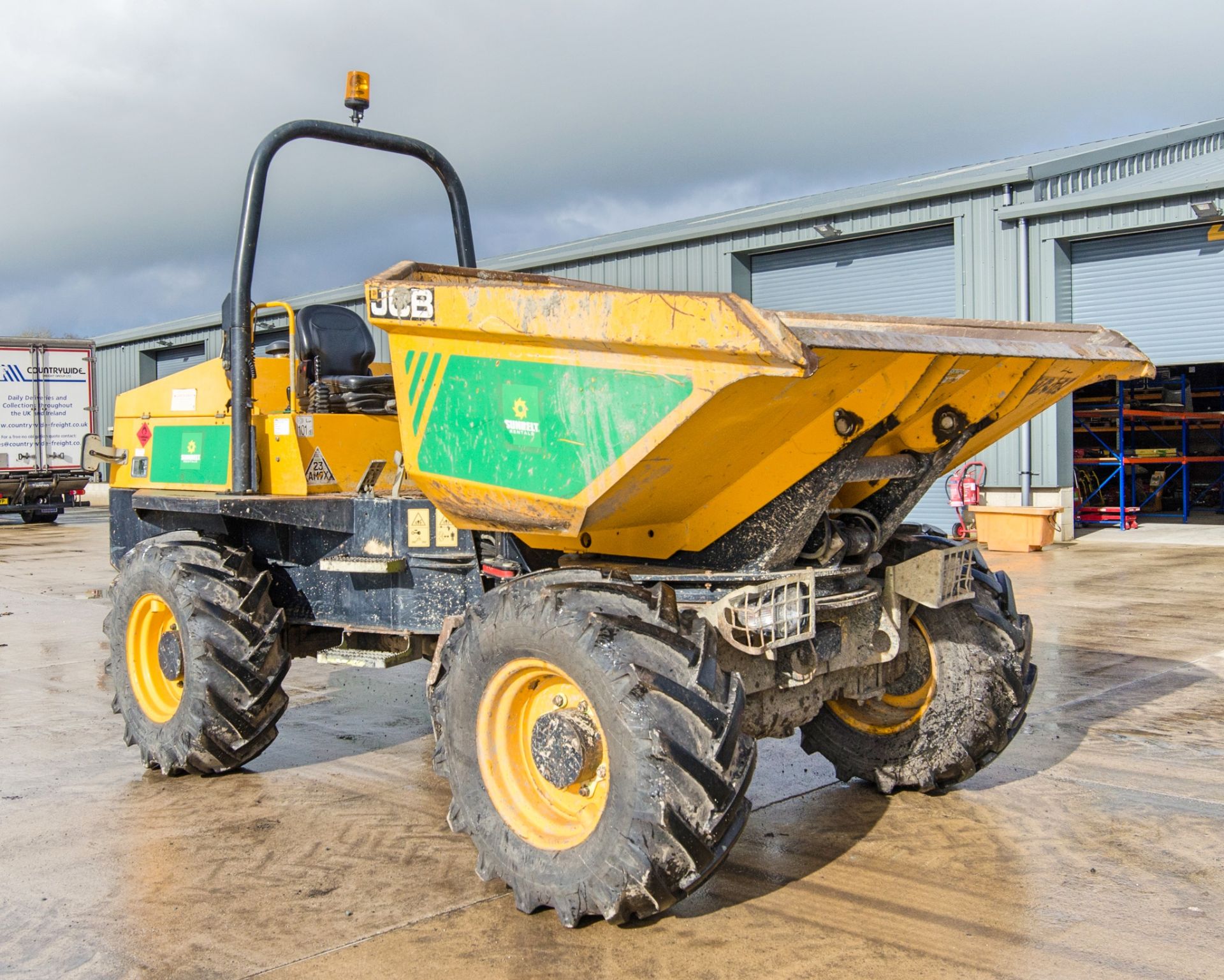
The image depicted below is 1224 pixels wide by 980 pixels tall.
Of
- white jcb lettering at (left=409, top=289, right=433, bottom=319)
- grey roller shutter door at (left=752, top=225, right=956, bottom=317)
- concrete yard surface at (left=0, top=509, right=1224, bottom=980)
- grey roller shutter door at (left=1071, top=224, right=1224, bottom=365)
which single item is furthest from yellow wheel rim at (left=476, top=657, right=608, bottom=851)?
grey roller shutter door at (left=752, top=225, right=956, bottom=317)

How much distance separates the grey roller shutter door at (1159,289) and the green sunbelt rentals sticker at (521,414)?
13.2 metres

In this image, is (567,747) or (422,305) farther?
(422,305)

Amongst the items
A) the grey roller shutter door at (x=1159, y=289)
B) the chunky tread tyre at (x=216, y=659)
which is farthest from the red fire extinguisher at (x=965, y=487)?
the chunky tread tyre at (x=216, y=659)

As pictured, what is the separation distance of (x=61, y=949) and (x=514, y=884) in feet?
4.49

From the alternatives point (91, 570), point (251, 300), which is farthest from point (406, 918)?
point (91, 570)

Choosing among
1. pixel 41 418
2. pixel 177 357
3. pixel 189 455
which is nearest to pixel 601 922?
pixel 189 455

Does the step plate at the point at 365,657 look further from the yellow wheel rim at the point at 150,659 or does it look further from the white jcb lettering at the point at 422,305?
the white jcb lettering at the point at 422,305

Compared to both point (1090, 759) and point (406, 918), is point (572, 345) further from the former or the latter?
point (1090, 759)

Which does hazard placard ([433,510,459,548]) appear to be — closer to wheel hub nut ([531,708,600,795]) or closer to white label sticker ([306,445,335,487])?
white label sticker ([306,445,335,487])

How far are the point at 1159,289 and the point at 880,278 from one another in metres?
3.75

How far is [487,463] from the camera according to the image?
3.96m

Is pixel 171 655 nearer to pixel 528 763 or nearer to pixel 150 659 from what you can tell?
pixel 150 659

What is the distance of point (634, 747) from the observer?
339 centimetres

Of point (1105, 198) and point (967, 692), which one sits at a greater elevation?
point (1105, 198)
